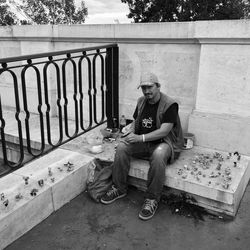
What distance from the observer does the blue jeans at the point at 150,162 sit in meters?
3.02

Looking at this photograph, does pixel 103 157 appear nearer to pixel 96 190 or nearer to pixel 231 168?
pixel 96 190

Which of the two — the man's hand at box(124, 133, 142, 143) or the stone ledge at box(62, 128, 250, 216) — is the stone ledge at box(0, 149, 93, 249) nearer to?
the stone ledge at box(62, 128, 250, 216)

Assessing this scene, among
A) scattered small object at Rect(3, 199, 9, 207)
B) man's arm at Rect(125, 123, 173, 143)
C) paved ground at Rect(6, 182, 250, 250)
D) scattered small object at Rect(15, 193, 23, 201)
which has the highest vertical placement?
man's arm at Rect(125, 123, 173, 143)

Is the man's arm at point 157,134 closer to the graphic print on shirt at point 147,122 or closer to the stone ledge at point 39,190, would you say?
the graphic print on shirt at point 147,122

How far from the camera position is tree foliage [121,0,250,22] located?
18.6 metres

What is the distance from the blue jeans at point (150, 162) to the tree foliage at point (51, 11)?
13.2 metres

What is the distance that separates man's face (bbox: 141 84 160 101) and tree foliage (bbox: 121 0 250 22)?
1673cm

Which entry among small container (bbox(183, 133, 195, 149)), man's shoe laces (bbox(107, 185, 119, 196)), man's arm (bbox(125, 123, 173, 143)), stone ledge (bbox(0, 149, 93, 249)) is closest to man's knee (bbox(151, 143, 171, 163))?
man's arm (bbox(125, 123, 173, 143))

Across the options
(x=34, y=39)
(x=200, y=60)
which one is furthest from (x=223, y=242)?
(x=34, y=39)

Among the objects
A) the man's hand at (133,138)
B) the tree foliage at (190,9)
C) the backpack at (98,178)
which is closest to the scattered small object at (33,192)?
the backpack at (98,178)

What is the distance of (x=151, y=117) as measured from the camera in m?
3.25

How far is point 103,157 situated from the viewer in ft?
11.7

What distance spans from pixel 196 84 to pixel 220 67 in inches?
16.8

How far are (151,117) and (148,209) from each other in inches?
37.6
